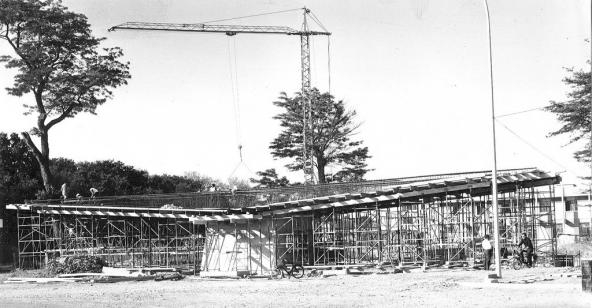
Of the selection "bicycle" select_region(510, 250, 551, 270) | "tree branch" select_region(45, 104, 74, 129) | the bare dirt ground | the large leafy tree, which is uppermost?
"tree branch" select_region(45, 104, 74, 129)

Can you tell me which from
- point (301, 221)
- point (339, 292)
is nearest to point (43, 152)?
point (301, 221)

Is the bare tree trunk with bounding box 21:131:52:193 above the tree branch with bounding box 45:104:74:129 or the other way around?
the other way around

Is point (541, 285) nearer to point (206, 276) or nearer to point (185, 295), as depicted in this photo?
point (185, 295)

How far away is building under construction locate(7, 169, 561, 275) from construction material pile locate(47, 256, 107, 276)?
114 inches

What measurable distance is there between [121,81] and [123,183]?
24.0 m

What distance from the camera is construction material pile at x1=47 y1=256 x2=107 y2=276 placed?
47.2 meters

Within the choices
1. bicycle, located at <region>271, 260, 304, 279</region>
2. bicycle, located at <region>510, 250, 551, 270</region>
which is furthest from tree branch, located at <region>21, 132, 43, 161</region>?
bicycle, located at <region>510, 250, 551, 270</region>

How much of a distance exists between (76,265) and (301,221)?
12589 millimetres

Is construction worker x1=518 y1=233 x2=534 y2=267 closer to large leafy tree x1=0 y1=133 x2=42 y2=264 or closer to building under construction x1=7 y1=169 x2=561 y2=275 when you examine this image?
building under construction x1=7 y1=169 x2=561 y2=275

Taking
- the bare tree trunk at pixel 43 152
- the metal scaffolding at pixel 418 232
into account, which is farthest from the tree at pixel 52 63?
the metal scaffolding at pixel 418 232

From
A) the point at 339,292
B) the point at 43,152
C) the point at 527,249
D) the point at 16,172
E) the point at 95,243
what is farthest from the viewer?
the point at 16,172

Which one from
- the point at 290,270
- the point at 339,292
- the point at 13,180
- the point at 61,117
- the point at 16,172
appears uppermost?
the point at 61,117

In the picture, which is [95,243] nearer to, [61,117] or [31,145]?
[31,145]

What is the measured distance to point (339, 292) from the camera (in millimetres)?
30562
